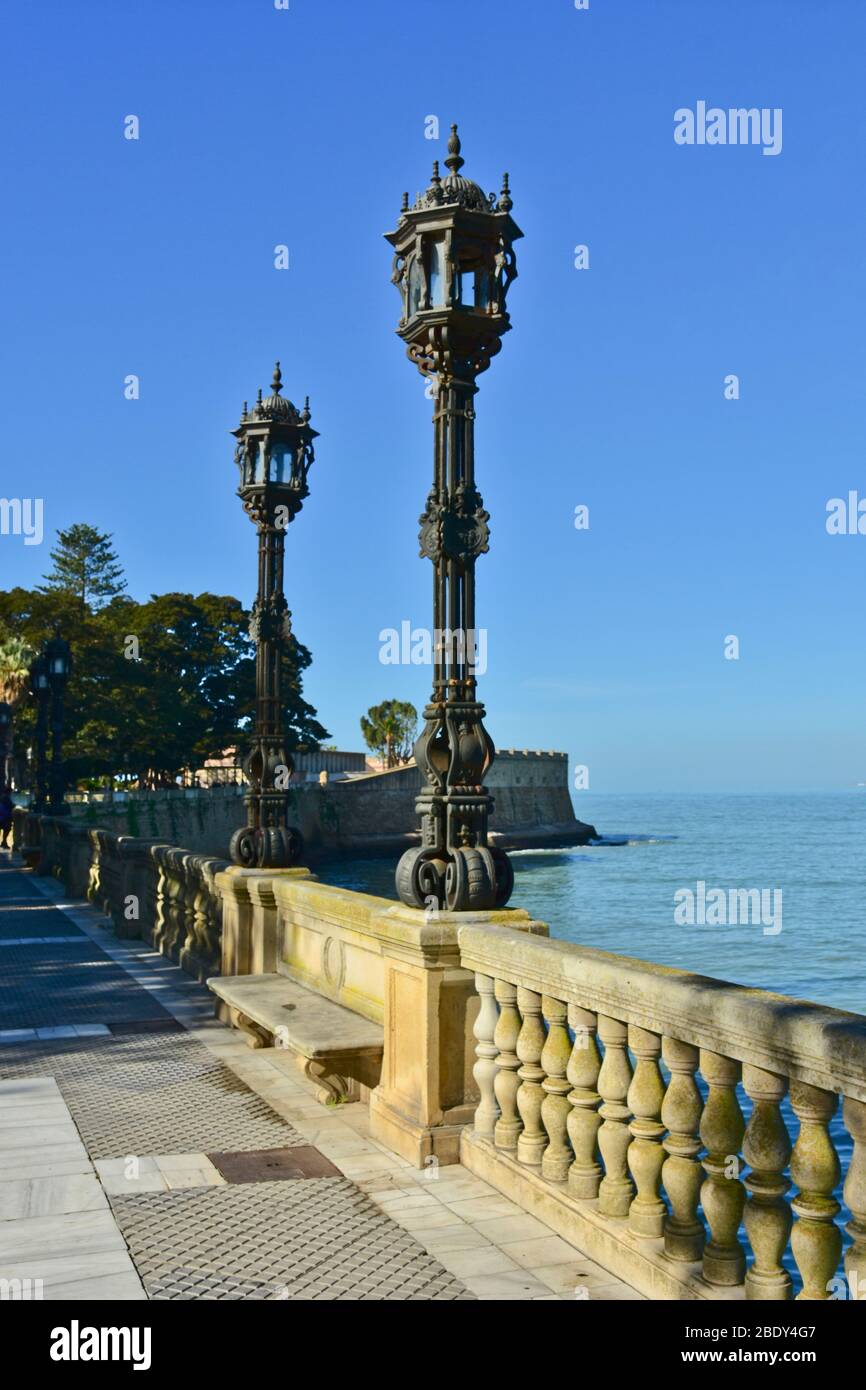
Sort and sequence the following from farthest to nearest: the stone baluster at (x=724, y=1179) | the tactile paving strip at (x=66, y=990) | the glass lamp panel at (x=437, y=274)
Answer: the tactile paving strip at (x=66, y=990) → the glass lamp panel at (x=437, y=274) → the stone baluster at (x=724, y=1179)

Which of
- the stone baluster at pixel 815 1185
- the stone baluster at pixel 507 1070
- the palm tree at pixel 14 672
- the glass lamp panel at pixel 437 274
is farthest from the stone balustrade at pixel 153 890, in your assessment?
the palm tree at pixel 14 672

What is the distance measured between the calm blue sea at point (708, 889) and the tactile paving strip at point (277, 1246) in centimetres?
1559

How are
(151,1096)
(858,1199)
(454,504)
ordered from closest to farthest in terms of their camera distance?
(858,1199) < (454,504) < (151,1096)

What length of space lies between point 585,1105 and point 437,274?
15.1 feet

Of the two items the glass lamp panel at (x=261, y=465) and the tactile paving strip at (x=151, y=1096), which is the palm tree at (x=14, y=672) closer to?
the glass lamp panel at (x=261, y=465)

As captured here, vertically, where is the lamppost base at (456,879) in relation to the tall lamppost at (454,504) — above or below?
below

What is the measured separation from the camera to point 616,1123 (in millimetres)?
4746

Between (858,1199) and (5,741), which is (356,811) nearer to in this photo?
(5,741)

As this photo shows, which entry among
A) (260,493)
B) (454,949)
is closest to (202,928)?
(260,493)

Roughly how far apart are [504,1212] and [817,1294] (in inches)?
81.3

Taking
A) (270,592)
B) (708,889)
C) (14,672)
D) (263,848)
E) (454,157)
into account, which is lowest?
(708,889)

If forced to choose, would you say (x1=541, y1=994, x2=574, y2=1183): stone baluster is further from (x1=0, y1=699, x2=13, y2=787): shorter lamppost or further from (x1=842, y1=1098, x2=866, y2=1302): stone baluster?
(x1=0, y1=699, x2=13, y2=787): shorter lamppost

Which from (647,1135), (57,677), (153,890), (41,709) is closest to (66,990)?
(153,890)

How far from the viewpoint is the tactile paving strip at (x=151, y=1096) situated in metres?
6.76
